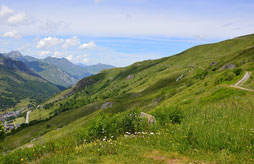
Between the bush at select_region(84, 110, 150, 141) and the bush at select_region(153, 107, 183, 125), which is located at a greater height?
the bush at select_region(153, 107, 183, 125)

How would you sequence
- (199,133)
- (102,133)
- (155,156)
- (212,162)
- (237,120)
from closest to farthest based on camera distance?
1. (212,162)
2. (155,156)
3. (199,133)
4. (237,120)
5. (102,133)

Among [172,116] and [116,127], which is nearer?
[116,127]

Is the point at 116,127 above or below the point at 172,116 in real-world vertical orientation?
below

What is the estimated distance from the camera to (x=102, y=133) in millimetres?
17656

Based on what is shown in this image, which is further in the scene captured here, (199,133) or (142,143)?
(142,143)

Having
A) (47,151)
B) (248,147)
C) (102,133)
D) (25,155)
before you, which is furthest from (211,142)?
(25,155)

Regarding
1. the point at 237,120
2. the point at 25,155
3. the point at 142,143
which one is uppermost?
the point at 237,120

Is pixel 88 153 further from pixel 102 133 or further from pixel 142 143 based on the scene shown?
pixel 102 133

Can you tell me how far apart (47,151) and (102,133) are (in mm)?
5195

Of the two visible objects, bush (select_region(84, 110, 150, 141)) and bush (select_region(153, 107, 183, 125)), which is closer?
bush (select_region(84, 110, 150, 141))

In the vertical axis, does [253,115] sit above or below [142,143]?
above

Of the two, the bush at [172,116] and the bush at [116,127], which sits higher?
the bush at [172,116]

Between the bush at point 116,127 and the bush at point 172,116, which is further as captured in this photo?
the bush at point 172,116

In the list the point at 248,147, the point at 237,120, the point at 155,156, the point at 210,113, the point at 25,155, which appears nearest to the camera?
the point at 248,147
